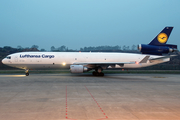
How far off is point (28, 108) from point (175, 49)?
24.8 meters

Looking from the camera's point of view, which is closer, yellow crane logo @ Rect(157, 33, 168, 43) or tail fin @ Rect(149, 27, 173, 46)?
tail fin @ Rect(149, 27, 173, 46)

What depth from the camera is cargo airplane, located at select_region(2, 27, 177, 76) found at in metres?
24.9

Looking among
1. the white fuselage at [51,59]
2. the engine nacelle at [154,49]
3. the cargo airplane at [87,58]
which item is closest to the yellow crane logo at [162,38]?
the cargo airplane at [87,58]

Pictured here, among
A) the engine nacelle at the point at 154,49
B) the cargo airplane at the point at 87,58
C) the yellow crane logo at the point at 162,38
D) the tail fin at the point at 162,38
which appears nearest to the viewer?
the cargo airplane at the point at 87,58

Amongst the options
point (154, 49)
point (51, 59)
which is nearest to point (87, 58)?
point (51, 59)

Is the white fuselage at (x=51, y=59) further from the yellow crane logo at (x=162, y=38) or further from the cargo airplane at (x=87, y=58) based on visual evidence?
the yellow crane logo at (x=162, y=38)

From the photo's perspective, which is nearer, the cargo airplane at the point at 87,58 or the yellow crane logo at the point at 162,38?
the cargo airplane at the point at 87,58

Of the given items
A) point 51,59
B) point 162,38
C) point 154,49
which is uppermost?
point 162,38

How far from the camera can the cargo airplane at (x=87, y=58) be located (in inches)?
981

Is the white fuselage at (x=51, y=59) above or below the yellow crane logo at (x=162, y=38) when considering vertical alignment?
below

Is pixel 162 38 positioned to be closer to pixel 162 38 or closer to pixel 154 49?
pixel 162 38

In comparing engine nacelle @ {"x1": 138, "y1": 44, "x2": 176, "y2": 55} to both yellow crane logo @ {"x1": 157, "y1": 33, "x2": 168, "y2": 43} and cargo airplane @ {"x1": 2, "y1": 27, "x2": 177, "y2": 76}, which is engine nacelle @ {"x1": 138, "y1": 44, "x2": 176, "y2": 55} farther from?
yellow crane logo @ {"x1": 157, "y1": 33, "x2": 168, "y2": 43}

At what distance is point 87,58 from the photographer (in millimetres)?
26266

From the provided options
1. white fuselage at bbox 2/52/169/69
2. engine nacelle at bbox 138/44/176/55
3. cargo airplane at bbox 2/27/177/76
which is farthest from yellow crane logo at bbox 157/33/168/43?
white fuselage at bbox 2/52/169/69
